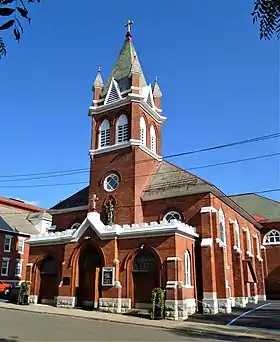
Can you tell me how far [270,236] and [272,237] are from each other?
0.81ft

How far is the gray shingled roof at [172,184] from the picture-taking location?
2728 cm

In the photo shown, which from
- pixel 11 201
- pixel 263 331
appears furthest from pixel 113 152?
pixel 11 201

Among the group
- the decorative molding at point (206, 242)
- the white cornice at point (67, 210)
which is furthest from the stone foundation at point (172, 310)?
the white cornice at point (67, 210)

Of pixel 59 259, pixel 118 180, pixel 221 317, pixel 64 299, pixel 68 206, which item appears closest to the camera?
pixel 221 317

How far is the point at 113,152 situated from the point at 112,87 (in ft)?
21.3

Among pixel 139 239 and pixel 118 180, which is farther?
pixel 118 180

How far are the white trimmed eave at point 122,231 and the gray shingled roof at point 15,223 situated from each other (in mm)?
19490

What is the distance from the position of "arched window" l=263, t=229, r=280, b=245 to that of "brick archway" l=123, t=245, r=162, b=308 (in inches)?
868

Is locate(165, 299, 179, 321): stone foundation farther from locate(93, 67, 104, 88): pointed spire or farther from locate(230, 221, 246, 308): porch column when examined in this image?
locate(93, 67, 104, 88): pointed spire

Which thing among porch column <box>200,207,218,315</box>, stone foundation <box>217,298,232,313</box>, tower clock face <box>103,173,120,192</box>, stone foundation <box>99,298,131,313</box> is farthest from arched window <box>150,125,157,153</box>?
stone foundation <box>217,298,232,313</box>

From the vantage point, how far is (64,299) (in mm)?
25156

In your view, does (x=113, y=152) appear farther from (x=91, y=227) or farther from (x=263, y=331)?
(x=263, y=331)

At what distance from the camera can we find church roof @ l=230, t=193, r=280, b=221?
43.2 metres

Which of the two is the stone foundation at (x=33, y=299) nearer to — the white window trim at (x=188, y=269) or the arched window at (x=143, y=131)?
the white window trim at (x=188, y=269)
